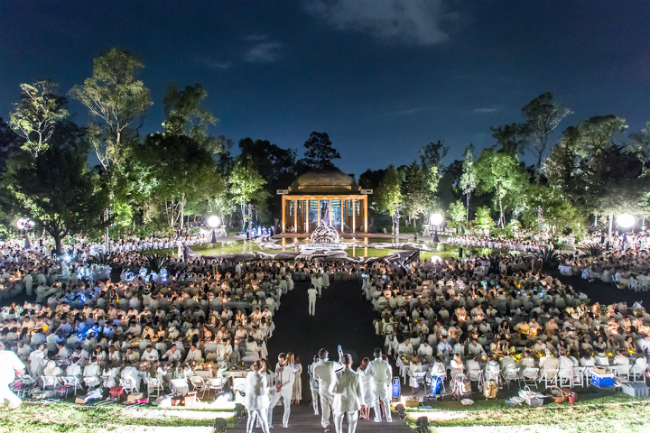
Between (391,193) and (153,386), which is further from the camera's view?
(391,193)

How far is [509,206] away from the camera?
154 feet

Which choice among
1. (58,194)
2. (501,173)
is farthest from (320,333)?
(501,173)

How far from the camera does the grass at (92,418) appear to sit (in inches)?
295

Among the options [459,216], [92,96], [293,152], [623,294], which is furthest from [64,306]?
[293,152]

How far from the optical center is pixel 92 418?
7816 millimetres

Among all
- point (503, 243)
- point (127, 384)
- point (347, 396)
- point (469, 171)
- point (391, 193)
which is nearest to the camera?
point (347, 396)

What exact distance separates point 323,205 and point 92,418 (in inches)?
1629

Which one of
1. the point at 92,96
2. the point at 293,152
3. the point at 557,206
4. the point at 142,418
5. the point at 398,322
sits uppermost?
the point at 293,152

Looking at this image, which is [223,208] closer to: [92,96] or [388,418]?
[92,96]

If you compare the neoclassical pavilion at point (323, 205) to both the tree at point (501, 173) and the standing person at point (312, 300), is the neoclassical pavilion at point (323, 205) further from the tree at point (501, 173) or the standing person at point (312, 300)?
the standing person at point (312, 300)

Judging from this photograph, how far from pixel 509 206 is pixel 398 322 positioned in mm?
40683

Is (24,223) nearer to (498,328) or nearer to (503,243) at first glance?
(498,328)

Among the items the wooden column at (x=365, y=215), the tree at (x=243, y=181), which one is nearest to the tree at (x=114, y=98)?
the tree at (x=243, y=181)

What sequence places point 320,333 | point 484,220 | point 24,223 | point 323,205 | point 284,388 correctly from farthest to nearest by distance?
point 323,205 → point 484,220 → point 24,223 → point 320,333 → point 284,388
